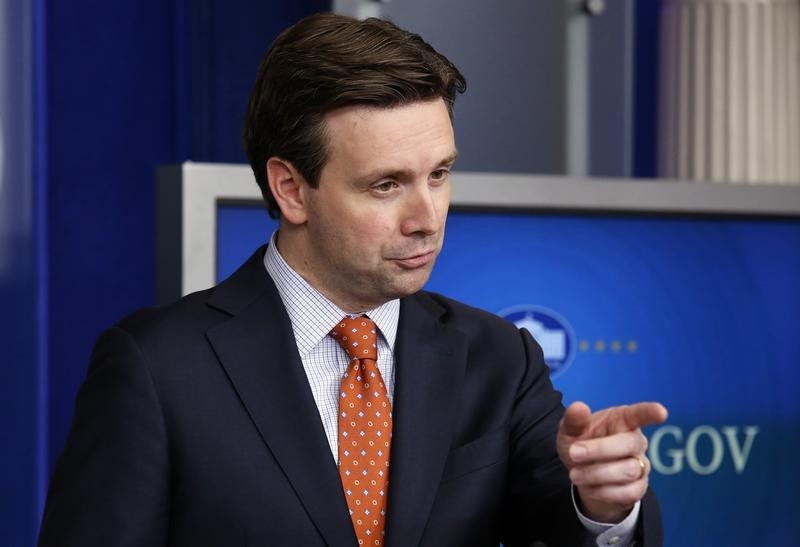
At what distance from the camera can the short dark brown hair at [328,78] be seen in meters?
1.42

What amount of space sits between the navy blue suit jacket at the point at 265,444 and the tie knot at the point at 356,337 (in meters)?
0.04

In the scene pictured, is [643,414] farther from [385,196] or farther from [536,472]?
[385,196]

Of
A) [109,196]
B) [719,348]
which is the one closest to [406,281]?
[719,348]

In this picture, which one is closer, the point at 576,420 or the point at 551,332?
the point at 576,420

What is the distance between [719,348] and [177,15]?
4.78ft

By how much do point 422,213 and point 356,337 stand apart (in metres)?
0.18

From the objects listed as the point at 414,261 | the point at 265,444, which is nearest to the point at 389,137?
the point at 414,261

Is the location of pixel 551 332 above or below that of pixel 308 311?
below

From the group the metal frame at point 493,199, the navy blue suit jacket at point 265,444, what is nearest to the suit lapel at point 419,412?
the navy blue suit jacket at point 265,444

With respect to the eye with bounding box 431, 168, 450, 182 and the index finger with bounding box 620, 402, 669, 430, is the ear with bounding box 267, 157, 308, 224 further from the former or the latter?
the index finger with bounding box 620, 402, 669, 430

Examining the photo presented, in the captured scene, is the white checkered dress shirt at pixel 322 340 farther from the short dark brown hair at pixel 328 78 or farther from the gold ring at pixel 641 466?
the gold ring at pixel 641 466

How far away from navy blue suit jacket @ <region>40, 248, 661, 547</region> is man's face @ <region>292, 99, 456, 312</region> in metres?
0.11

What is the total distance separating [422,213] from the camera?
139 cm

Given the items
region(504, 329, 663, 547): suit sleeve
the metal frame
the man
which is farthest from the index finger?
the metal frame
